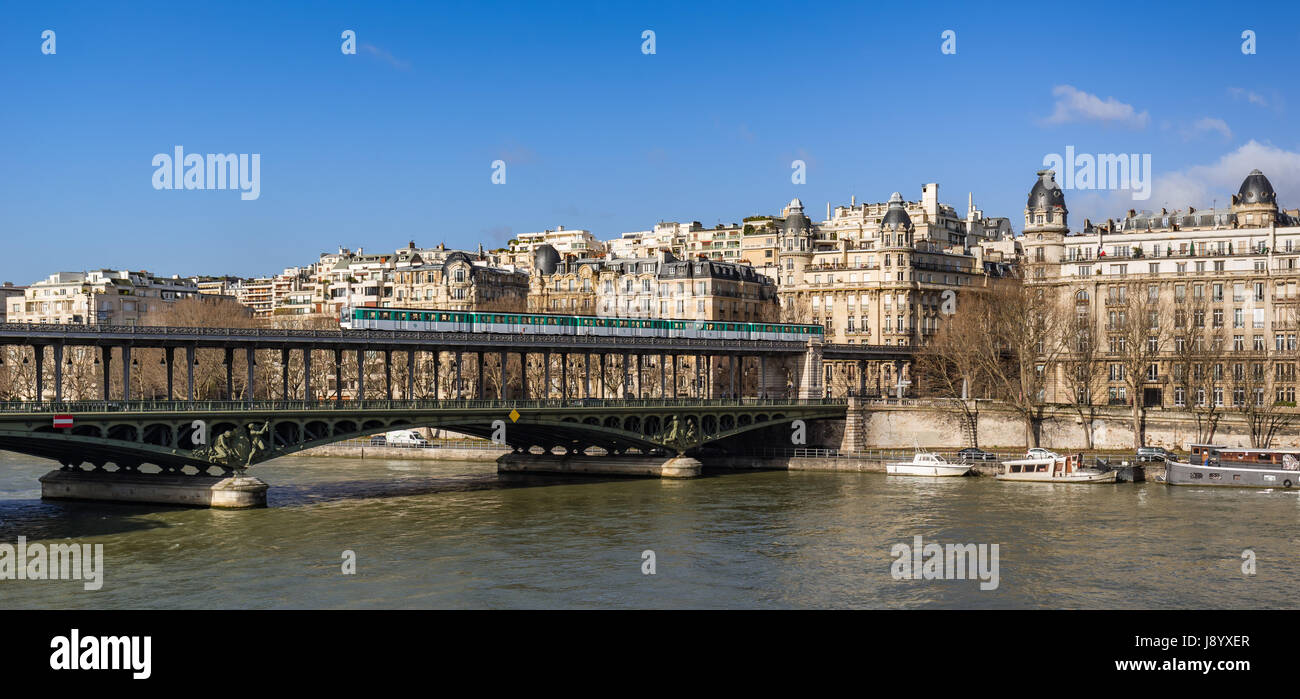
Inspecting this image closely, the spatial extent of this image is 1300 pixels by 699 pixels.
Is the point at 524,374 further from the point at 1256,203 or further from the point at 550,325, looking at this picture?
the point at 1256,203

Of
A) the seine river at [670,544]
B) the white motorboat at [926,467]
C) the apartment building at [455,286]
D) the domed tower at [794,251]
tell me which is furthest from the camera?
the apartment building at [455,286]

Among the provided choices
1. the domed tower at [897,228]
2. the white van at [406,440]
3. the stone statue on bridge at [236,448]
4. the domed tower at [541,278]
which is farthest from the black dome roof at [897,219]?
the stone statue on bridge at [236,448]

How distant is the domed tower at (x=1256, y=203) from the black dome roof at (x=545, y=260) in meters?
75.0

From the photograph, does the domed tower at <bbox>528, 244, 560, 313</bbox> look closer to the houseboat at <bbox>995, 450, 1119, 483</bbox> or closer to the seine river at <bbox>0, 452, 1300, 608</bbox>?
the seine river at <bbox>0, 452, 1300, 608</bbox>

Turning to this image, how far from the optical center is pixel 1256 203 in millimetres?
102375

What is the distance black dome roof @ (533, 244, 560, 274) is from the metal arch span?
72802mm

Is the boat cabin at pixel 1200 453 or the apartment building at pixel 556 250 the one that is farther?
the apartment building at pixel 556 250

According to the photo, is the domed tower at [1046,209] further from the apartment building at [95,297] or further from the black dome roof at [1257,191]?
the apartment building at [95,297]

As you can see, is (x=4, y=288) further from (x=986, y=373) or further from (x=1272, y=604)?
Result: (x=1272, y=604)

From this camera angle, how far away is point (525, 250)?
186500 mm

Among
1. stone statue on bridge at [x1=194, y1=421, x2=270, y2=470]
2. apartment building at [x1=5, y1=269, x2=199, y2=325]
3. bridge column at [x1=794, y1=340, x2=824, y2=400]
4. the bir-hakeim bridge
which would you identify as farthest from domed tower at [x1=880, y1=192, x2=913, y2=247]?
apartment building at [x1=5, y1=269, x2=199, y2=325]

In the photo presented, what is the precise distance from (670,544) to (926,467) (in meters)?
29.8

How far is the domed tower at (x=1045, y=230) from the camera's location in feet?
341
